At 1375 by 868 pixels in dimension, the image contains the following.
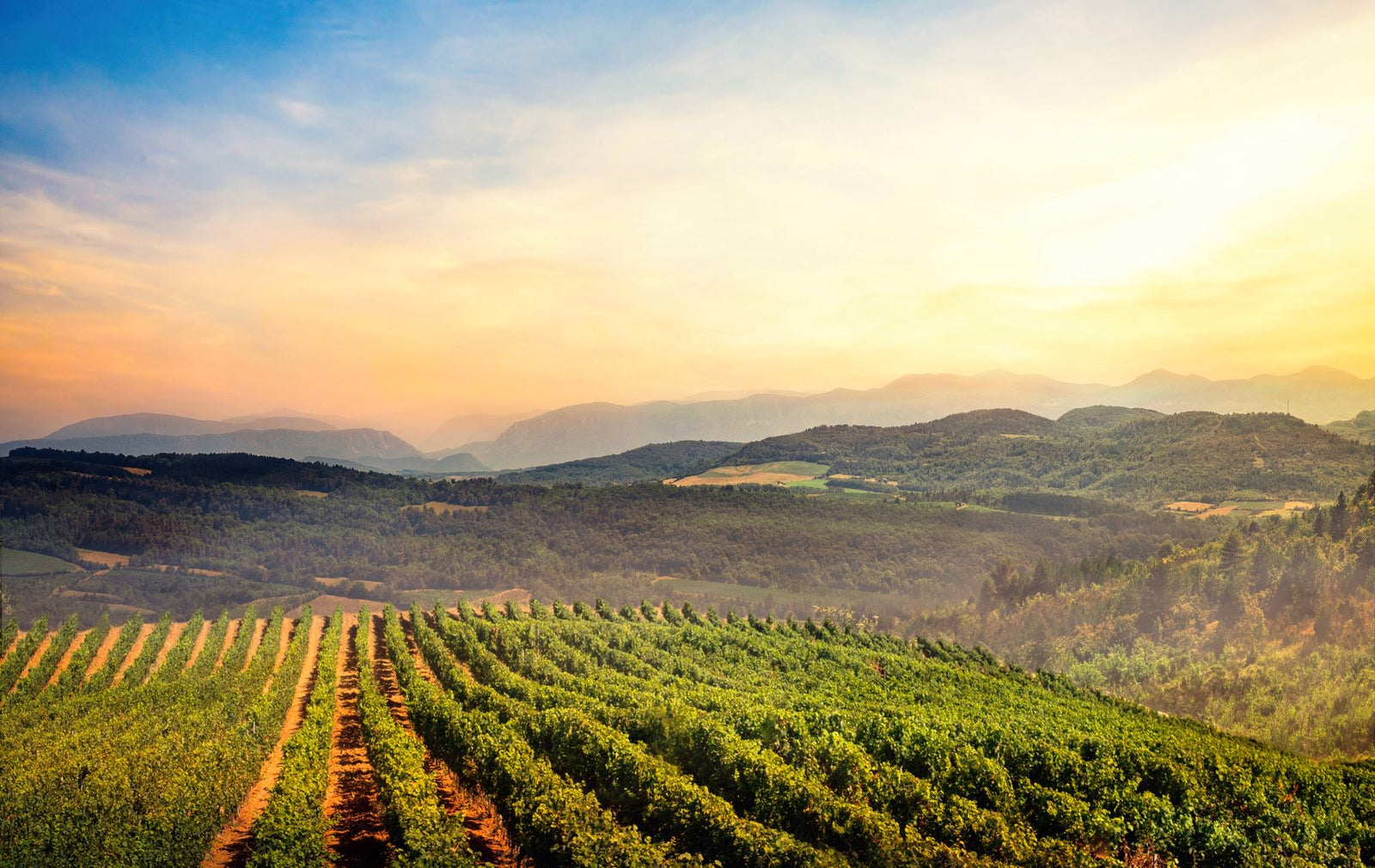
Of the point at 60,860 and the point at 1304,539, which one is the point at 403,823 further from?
the point at 1304,539

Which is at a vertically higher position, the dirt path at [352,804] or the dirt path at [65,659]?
the dirt path at [352,804]

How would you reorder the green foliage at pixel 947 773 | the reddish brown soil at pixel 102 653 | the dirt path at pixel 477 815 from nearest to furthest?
→ the green foliage at pixel 947 773, the dirt path at pixel 477 815, the reddish brown soil at pixel 102 653

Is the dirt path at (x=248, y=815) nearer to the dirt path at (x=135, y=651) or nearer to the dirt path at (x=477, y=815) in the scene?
the dirt path at (x=477, y=815)

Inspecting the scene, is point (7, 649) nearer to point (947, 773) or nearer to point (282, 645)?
point (282, 645)

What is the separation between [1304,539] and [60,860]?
471ft

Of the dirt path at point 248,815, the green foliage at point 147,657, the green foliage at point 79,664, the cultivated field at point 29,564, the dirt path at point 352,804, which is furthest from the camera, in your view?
the cultivated field at point 29,564

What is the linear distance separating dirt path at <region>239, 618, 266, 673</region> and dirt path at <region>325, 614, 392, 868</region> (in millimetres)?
31068

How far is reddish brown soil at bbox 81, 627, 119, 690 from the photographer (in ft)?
226

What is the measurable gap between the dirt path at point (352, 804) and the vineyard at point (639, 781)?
0.63ft

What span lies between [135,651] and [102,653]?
3.52 m

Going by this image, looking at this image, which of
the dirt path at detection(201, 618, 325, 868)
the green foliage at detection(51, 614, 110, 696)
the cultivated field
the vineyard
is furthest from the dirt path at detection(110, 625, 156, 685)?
the cultivated field

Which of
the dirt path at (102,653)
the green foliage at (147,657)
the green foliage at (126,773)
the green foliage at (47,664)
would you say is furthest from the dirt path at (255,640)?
the green foliage at (126,773)

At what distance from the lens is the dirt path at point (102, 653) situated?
68625 millimetres

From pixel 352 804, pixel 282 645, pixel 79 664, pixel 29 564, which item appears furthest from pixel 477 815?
pixel 29 564
